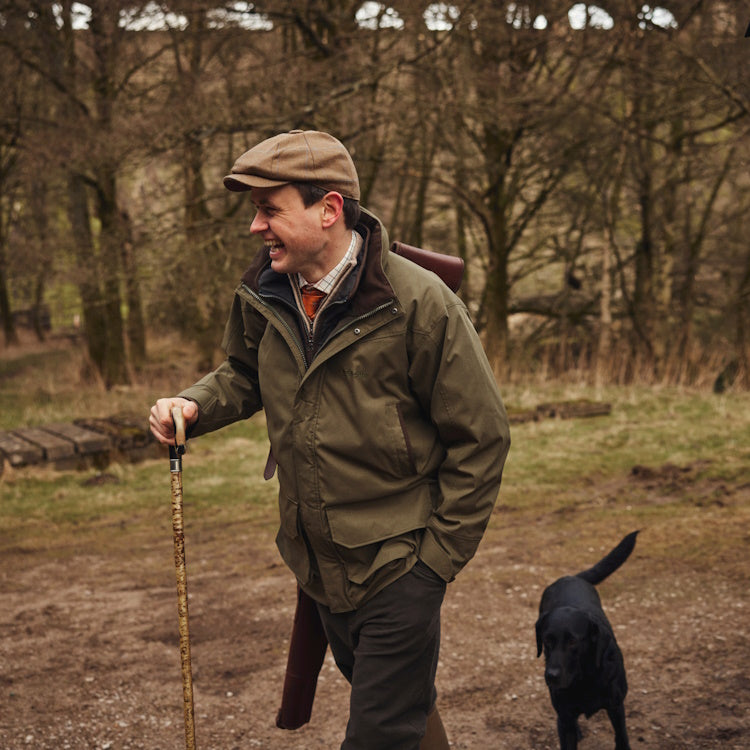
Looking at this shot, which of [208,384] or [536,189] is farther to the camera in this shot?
[536,189]

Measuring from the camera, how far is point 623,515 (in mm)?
6805

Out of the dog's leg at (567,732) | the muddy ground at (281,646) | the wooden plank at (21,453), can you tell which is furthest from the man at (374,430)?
the wooden plank at (21,453)

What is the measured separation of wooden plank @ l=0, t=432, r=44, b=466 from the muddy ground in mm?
2464

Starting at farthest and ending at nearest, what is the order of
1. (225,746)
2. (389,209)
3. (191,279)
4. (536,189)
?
(389,209), (536,189), (191,279), (225,746)

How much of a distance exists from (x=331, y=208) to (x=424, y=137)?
11890 mm

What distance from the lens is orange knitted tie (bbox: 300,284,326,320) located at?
2.61 m

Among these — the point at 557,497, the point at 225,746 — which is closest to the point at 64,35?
the point at 557,497

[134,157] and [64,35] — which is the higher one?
[64,35]

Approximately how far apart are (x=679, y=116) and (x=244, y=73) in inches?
288

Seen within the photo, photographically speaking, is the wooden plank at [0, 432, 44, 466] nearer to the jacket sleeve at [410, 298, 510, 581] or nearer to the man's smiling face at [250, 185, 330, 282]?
the man's smiling face at [250, 185, 330, 282]

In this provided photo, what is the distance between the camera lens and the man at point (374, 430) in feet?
8.02

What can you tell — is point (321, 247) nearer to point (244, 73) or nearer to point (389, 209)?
point (244, 73)

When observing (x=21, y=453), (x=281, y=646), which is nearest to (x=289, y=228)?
(x=281, y=646)

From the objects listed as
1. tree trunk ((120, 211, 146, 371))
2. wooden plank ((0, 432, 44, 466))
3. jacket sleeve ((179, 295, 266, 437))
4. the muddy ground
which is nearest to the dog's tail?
the muddy ground
